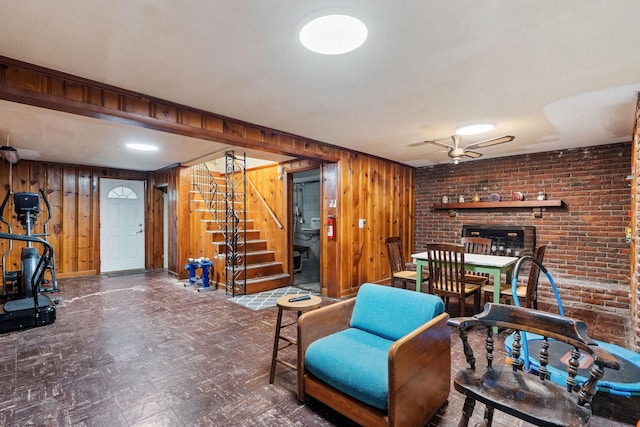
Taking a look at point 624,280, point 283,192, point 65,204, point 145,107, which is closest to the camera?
point 145,107

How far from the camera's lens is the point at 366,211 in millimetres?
5316

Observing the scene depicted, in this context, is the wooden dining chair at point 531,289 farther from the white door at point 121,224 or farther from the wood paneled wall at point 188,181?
the white door at point 121,224

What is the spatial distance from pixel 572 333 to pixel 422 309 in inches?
30.6

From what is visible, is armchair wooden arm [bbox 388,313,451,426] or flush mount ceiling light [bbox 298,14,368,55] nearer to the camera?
armchair wooden arm [bbox 388,313,451,426]

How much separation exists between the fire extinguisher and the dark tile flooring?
4.88 ft

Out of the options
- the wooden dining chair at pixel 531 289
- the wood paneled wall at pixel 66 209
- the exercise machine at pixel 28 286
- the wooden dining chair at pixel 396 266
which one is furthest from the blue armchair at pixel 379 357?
the wood paneled wall at pixel 66 209

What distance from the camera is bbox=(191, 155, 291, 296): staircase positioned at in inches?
202

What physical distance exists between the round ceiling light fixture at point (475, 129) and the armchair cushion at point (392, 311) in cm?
241

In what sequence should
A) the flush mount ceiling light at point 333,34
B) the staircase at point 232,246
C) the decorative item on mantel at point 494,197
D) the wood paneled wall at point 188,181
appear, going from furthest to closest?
the decorative item on mantel at point 494,197 → the staircase at point 232,246 → the wood paneled wall at point 188,181 → the flush mount ceiling light at point 333,34

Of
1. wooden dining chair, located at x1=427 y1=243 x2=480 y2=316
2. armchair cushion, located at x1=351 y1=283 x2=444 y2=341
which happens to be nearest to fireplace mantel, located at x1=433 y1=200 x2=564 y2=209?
wooden dining chair, located at x1=427 y1=243 x2=480 y2=316

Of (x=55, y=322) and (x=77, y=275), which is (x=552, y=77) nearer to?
(x=55, y=322)

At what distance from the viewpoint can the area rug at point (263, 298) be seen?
443 centimetres

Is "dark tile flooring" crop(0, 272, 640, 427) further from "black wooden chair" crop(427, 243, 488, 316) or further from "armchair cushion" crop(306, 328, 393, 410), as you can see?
"black wooden chair" crop(427, 243, 488, 316)

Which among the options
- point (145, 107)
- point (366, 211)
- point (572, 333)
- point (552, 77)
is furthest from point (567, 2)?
point (366, 211)
